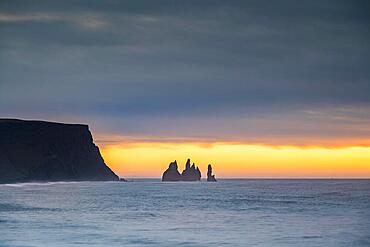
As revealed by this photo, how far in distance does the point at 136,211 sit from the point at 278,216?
44.0 ft

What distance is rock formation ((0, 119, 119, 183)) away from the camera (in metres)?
175

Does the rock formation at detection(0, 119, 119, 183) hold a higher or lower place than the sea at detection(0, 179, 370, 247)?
higher

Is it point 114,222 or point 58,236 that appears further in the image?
point 114,222

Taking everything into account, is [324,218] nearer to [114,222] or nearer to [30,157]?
[114,222]

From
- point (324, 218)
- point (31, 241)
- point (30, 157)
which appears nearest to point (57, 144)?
point (30, 157)

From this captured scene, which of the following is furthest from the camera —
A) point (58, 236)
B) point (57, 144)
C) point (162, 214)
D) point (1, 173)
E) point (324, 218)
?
point (57, 144)

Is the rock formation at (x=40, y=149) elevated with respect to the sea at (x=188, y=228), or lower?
elevated

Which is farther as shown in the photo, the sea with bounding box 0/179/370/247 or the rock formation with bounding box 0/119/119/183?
the rock formation with bounding box 0/119/119/183

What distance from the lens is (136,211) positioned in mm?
59031

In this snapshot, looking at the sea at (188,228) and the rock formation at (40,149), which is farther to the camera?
the rock formation at (40,149)

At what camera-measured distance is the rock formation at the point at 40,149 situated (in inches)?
6880

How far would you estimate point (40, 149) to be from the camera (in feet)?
600

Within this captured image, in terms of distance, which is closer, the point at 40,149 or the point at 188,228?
the point at 188,228

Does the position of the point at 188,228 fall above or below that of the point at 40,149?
below
